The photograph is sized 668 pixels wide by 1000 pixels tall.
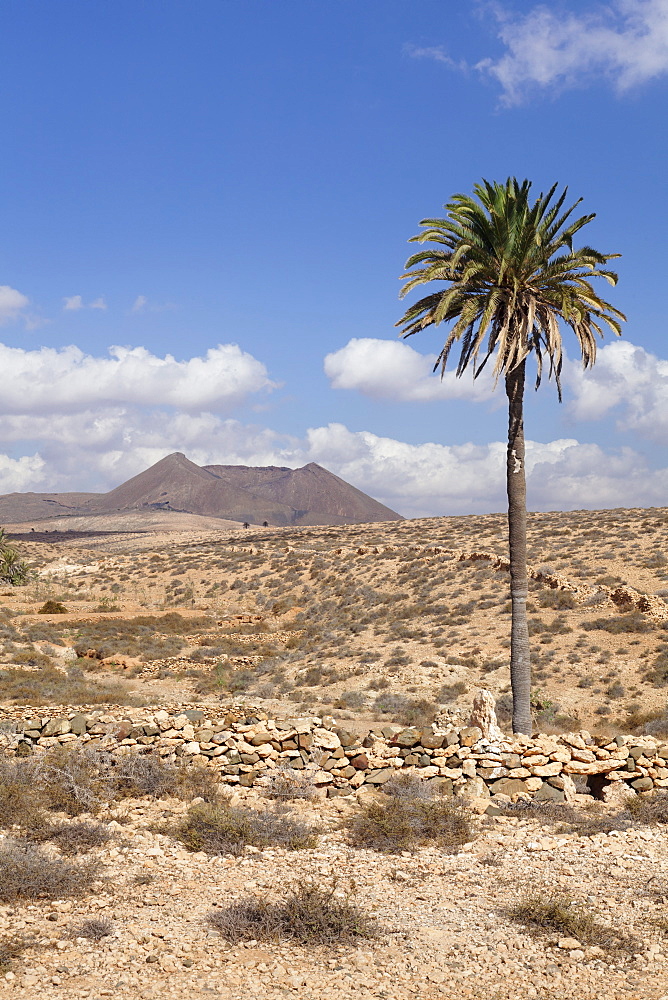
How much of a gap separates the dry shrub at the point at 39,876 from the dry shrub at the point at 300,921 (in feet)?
5.36

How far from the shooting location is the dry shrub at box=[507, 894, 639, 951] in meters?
6.27

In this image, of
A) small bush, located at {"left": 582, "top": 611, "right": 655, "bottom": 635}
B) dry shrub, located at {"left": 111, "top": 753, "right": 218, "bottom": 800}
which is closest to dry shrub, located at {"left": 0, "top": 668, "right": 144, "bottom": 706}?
dry shrub, located at {"left": 111, "top": 753, "right": 218, "bottom": 800}

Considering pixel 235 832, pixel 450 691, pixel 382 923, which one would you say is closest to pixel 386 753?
pixel 235 832

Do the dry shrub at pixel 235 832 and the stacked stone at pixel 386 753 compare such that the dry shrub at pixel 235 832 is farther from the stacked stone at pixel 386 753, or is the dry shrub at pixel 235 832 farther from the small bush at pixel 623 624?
the small bush at pixel 623 624

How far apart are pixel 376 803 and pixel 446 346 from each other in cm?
859

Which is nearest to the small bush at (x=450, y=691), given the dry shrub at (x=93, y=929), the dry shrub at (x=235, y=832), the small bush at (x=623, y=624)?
the small bush at (x=623, y=624)

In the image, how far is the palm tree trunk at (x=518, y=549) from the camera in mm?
13195

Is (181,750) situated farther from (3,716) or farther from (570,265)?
(570,265)

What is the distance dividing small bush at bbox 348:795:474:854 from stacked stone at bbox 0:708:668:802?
0.92 m

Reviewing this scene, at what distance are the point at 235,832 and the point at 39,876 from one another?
7.90 feet

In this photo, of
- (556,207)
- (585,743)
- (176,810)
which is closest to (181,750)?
(176,810)

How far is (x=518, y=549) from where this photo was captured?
43.3 feet

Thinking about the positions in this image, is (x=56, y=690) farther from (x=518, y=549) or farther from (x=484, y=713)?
(x=518, y=549)

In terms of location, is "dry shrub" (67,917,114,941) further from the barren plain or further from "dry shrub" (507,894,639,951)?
"dry shrub" (507,894,639,951)
